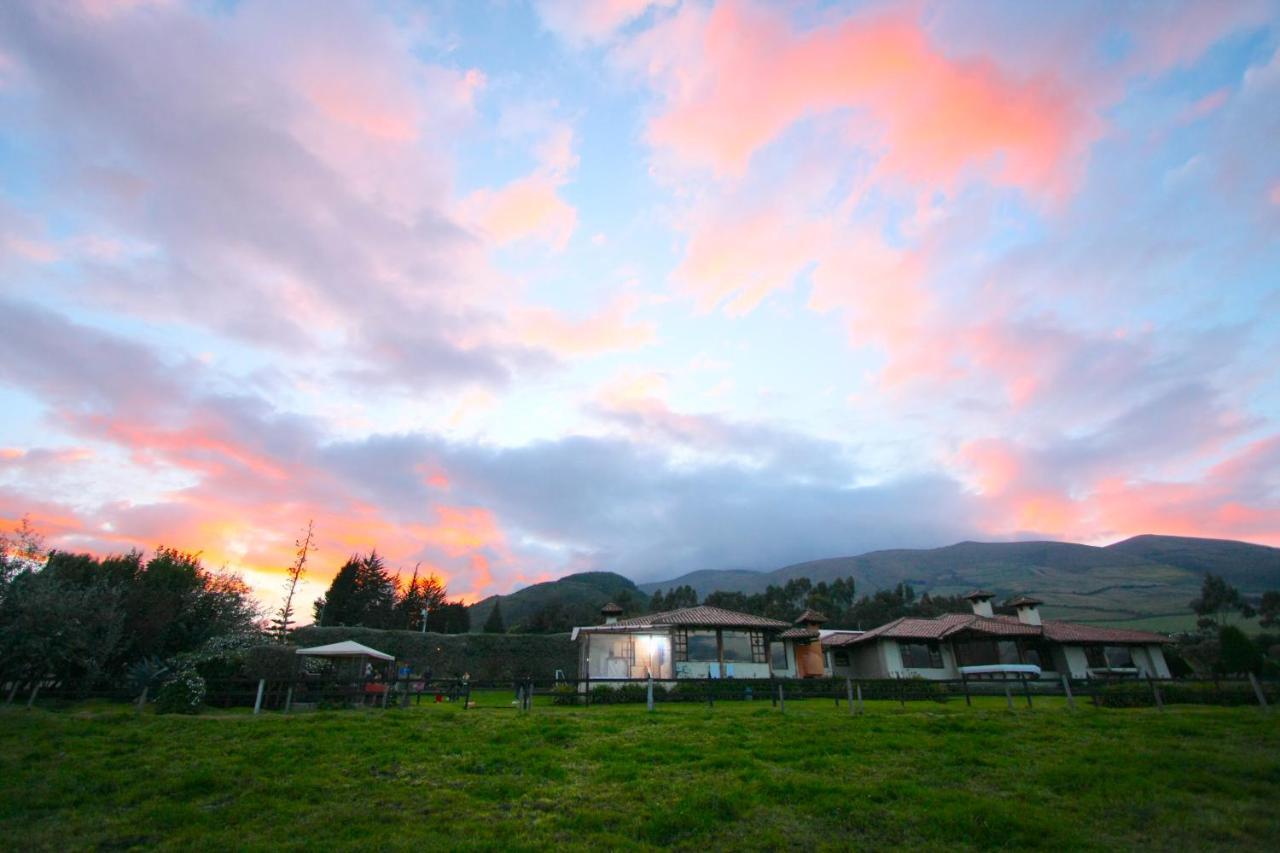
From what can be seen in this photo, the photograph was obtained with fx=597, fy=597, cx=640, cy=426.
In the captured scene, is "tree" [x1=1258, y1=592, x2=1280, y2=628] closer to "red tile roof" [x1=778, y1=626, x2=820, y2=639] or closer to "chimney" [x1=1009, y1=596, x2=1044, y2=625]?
"chimney" [x1=1009, y1=596, x2=1044, y2=625]

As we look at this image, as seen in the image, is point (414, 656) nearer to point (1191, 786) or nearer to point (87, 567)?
point (87, 567)

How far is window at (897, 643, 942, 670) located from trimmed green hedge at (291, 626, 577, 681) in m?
22.4

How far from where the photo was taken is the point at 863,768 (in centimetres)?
1114

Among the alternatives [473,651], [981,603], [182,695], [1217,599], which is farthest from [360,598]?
[1217,599]

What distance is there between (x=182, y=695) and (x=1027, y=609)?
4898 centimetres

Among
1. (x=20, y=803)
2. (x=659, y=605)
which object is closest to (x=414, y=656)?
(x=20, y=803)

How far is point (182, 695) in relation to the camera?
21.2 meters

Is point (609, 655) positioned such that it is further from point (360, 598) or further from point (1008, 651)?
point (360, 598)

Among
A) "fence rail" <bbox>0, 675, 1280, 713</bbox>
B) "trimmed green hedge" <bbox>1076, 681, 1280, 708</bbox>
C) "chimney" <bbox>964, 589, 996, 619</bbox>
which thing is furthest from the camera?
"chimney" <bbox>964, 589, 996, 619</bbox>

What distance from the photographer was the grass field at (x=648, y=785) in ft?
27.5

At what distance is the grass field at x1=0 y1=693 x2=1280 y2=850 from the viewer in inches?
329

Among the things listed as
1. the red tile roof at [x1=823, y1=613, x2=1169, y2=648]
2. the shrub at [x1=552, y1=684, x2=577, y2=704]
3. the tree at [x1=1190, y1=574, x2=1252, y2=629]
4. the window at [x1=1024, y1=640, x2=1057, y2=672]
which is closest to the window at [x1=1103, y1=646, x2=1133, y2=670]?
the red tile roof at [x1=823, y1=613, x2=1169, y2=648]

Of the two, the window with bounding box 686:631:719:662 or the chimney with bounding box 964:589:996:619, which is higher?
the chimney with bounding box 964:589:996:619

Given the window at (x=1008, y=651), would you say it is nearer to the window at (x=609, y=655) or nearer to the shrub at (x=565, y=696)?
the window at (x=609, y=655)
